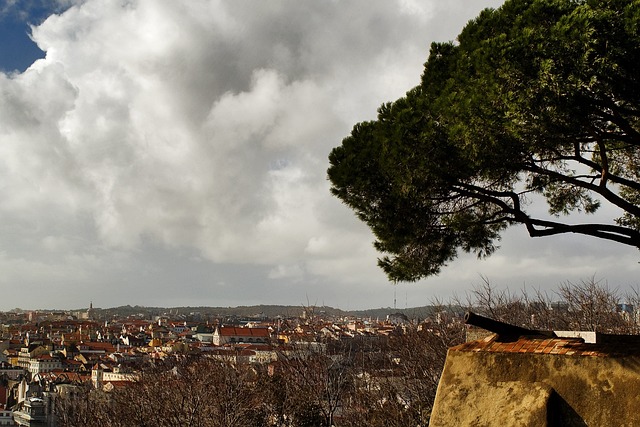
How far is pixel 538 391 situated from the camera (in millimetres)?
6434

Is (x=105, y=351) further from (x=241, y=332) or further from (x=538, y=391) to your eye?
(x=538, y=391)

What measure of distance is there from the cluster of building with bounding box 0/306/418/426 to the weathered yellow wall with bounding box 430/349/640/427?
2322 centimetres

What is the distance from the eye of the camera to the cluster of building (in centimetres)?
4825

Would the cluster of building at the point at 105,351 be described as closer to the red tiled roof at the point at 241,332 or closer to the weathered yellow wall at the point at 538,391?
the red tiled roof at the point at 241,332

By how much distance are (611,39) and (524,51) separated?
32.5 inches

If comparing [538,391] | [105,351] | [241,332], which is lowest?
[105,351]

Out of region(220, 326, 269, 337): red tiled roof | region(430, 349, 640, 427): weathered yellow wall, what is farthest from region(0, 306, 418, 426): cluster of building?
region(430, 349, 640, 427): weathered yellow wall

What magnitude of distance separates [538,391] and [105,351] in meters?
107

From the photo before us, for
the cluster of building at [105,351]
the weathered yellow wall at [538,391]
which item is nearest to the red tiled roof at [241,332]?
the cluster of building at [105,351]

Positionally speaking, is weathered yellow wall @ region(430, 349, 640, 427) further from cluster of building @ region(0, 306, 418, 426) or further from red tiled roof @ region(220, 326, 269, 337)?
red tiled roof @ region(220, 326, 269, 337)

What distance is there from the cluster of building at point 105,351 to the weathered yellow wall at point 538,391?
914 inches

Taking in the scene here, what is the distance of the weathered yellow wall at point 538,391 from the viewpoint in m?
6.09

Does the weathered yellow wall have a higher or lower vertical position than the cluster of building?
higher

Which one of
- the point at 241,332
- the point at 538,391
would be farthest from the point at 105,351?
the point at 538,391
